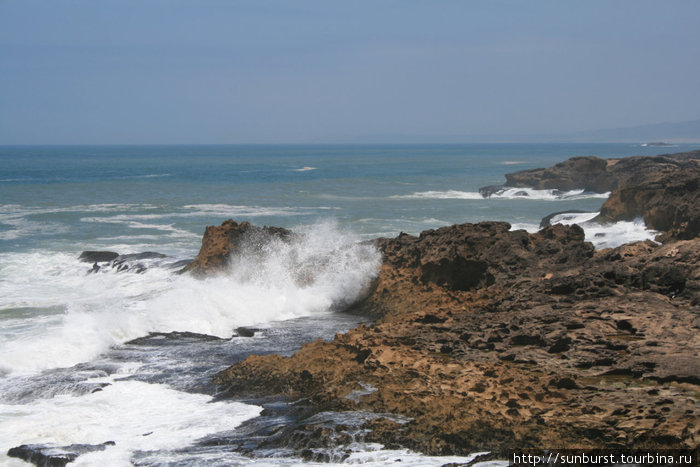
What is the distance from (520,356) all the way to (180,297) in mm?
7993

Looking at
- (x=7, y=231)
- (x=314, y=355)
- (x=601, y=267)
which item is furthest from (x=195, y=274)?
(x=7, y=231)

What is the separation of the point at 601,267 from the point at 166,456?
785 centimetres

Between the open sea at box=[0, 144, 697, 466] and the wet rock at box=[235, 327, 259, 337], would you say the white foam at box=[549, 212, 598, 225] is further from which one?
the wet rock at box=[235, 327, 259, 337]

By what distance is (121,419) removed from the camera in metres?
8.35

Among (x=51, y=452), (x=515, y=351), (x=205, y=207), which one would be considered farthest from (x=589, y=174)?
(x=51, y=452)

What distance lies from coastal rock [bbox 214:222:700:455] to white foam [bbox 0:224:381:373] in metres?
2.02

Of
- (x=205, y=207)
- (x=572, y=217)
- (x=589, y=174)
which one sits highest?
(x=589, y=174)

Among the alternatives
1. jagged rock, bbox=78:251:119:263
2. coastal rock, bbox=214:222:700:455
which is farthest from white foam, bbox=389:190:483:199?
coastal rock, bbox=214:222:700:455

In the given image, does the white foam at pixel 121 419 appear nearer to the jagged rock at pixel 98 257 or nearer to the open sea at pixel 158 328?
the open sea at pixel 158 328

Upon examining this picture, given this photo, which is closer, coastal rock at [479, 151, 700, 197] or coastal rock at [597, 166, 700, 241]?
coastal rock at [597, 166, 700, 241]

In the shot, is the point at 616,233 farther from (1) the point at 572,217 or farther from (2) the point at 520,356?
(2) the point at 520,356

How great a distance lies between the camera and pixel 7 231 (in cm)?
2950

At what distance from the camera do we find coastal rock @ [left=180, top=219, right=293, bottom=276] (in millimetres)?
17005

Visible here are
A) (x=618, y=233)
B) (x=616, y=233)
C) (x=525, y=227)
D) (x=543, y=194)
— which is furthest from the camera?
(x=543, y=194)
